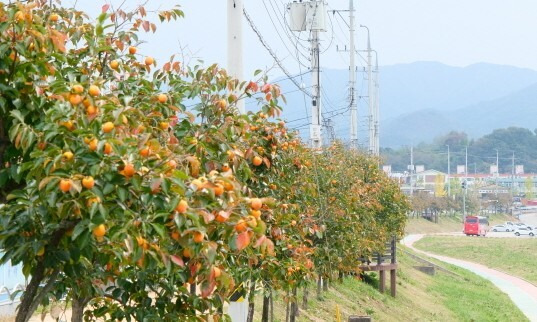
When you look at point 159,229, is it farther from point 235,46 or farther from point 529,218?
point 529,218

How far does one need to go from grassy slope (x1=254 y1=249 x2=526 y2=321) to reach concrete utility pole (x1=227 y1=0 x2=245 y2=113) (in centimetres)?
723

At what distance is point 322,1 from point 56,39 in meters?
16.3

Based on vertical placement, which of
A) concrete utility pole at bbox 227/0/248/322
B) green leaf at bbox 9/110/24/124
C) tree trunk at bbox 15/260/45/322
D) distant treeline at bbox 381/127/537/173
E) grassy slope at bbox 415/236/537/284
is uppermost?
distant treeline at bbox 381/127/537/173

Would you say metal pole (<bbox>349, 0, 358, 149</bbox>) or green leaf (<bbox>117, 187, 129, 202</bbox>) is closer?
green leaf (<bbox>117, 187, 129, 202</bbox>)

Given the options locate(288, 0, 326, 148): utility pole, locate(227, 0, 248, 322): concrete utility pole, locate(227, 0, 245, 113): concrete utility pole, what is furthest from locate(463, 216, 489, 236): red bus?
locate(227, 0, 245, 113): concrete utility pole

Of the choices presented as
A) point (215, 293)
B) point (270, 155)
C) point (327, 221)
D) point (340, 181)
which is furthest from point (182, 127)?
point (340, 181)

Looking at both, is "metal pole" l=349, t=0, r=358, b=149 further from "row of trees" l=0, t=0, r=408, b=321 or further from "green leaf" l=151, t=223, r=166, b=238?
"green leaf" l=151, t=223, r=166, b=238

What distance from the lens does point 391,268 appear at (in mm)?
26047

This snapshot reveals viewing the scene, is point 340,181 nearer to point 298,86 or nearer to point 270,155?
point 270,155

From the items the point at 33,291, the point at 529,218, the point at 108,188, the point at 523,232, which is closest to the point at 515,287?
the point at 523,232

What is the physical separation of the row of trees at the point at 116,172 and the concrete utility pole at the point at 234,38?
1.97 meters

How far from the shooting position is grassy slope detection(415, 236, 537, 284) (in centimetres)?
5086

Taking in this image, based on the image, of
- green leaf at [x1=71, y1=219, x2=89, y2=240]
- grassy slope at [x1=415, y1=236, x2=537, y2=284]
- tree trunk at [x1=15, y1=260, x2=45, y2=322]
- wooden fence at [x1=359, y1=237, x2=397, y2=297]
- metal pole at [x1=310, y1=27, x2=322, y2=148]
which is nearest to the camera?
green leaf at [x1=71, y1=219, x2=89, y2=240]

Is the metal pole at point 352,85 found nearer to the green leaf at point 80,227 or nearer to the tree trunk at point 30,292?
the tree trunk at point 30,292
